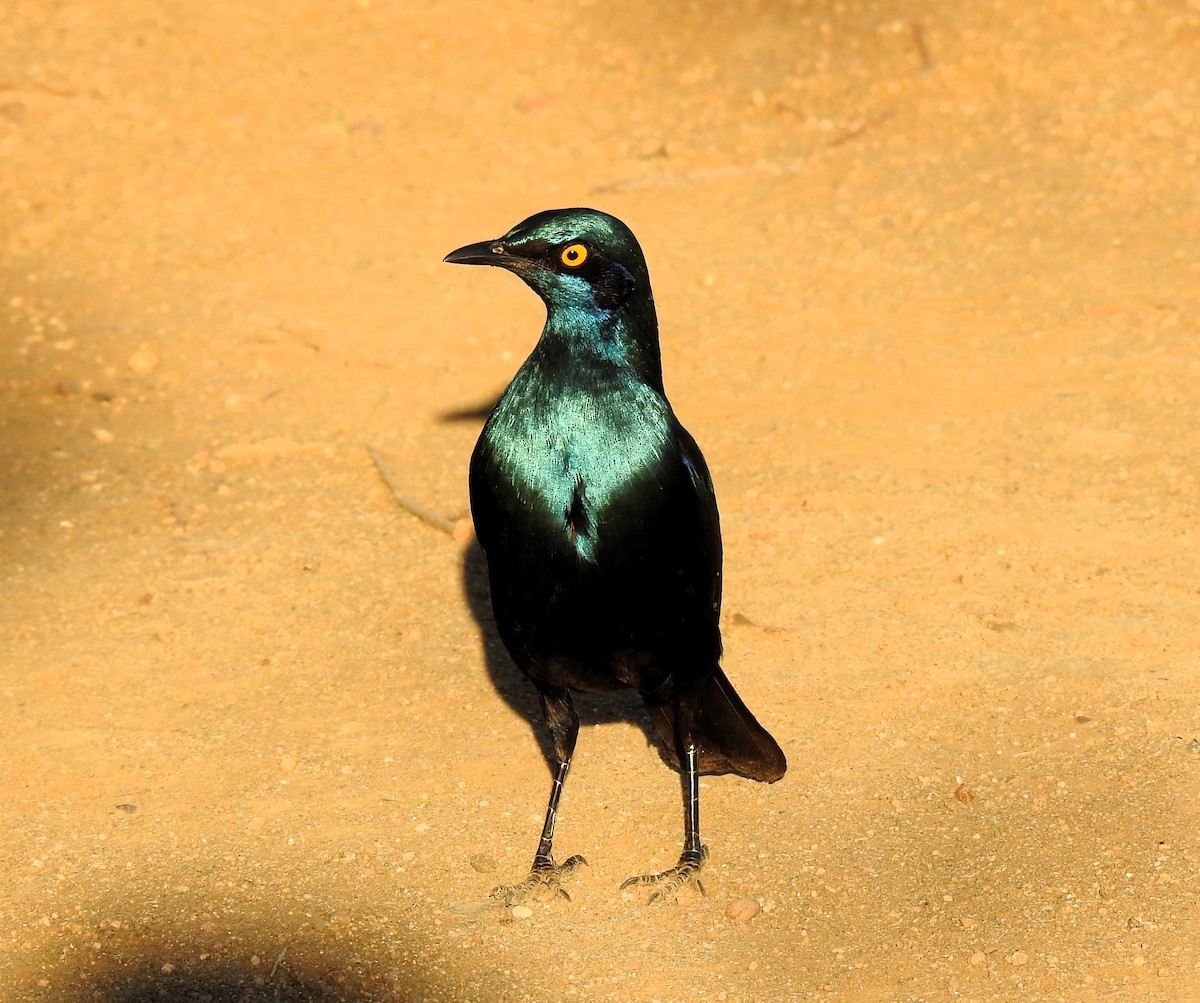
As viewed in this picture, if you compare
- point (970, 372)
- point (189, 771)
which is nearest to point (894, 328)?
point (970, 372)

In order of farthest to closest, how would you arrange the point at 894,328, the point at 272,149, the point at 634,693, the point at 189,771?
the point at 272,149 → the point at 894,328 → the point at 634,693 → the point at 189,771

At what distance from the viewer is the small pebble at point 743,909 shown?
4.12 m

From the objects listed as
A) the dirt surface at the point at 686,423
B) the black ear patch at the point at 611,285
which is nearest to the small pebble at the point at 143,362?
the dirt surface at the point at 686,423

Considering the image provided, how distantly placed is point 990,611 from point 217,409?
10.9 ft

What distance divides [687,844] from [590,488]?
1083 millimetres

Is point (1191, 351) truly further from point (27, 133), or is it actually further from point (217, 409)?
point (27, 133)

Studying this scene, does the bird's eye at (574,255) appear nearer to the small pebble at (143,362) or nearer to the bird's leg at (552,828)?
the bird's leg at (552,828)

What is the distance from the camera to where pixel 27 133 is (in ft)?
29.5

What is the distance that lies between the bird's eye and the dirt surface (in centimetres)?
159

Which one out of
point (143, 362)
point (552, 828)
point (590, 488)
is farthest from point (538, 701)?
point (143, 362)

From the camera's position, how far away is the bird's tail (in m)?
4.50

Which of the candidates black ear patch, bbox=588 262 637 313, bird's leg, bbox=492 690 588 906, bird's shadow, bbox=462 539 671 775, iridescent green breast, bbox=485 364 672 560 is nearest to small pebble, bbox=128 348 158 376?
bird's shadow, bbox=462 539 671 775

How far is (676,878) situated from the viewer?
4.23m

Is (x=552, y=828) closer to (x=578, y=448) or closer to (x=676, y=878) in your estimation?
(x=676, y=878)
